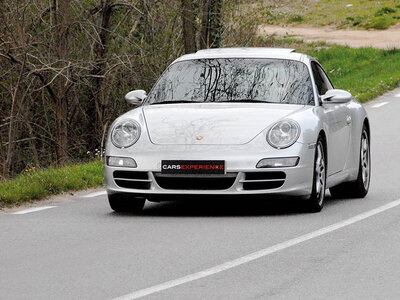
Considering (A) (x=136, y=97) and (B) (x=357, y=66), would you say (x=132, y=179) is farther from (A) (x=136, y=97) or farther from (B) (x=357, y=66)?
(B) (x=357, y=66)

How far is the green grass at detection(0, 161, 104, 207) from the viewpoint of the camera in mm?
12258

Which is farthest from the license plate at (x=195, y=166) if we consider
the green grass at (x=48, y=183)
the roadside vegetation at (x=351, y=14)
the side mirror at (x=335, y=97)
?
the roadside vegetation at (x=351, y=14)

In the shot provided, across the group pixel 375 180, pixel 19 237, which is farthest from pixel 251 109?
pixel 375 180

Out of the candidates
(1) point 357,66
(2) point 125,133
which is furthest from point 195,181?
(1) point 357,66

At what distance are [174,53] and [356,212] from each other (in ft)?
38.7

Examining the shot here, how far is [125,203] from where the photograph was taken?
451 inches

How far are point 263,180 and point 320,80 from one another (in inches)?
82.4

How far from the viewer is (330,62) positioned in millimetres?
38938

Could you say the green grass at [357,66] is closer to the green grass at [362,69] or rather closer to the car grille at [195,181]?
the green grass at [362,69]

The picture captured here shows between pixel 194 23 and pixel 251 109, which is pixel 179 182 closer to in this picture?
pixel 251 109

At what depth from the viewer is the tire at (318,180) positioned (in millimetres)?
11109

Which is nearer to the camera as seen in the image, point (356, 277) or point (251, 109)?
point (356, 277)

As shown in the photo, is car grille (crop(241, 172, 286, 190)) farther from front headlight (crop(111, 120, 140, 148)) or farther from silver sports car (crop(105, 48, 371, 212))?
front headlight (crop(111, 120, 140, 148))

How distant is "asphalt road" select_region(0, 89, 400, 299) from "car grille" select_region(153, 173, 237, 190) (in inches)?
11.3
